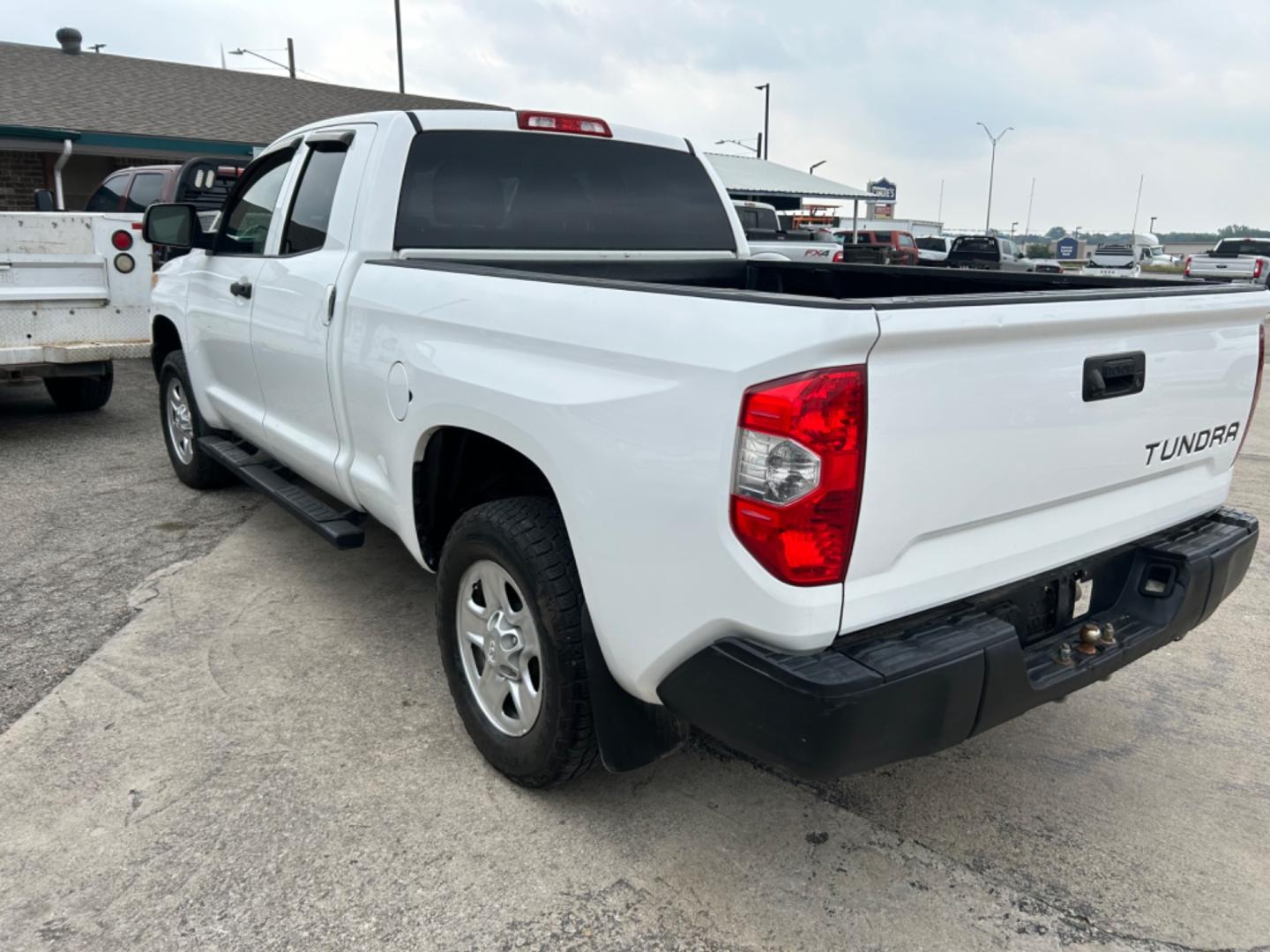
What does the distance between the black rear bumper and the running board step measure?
183cm

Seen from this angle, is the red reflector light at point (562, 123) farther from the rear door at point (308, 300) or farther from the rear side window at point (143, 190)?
the rear side window at point (143, 190)

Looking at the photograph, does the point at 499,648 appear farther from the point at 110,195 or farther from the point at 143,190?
the point at 110,195

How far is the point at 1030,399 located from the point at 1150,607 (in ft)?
2.83

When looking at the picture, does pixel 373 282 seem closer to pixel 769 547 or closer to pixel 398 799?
pixel 398 799

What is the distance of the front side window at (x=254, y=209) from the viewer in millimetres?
Answer: 4496

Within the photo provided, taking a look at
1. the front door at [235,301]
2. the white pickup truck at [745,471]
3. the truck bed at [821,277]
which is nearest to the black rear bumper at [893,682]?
the white pickup truck at [745,471]

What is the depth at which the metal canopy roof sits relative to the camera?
3706 cm

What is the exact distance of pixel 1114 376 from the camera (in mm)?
2434

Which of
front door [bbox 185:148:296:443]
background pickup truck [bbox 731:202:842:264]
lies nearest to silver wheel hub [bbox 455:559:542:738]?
front door [bbox 185:148:296:443]

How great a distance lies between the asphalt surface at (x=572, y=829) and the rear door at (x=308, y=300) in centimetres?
90

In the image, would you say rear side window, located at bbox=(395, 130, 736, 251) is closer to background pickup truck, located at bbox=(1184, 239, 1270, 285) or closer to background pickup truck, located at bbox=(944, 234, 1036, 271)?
background pickup truck, located at bbox=(1184, 239, 1270, 285)

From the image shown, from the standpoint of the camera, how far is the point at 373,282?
3379 mm

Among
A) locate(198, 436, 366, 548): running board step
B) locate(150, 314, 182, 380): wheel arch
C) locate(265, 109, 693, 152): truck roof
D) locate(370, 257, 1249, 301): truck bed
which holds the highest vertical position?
locate(265, 109, 693, 152): truck roof

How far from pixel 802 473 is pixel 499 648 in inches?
50.6
